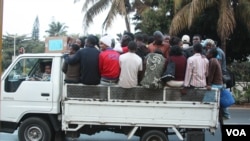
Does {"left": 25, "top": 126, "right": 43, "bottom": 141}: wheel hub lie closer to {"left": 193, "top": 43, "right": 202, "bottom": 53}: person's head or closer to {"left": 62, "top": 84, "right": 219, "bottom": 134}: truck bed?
{"left": 62, "top": 84, "right": 219, "bottom": 134}: truck bed

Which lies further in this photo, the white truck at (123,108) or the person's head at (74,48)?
the person's head at (74,48)

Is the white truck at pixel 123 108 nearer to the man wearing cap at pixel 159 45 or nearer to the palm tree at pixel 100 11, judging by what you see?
the man wearing cap at pixel 159 45

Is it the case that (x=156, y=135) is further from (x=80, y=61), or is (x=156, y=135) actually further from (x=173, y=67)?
(x=80, y=61)

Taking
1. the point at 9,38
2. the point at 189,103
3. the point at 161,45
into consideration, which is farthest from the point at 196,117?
the point at 9,38

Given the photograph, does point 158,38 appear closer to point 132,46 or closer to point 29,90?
point 132,46

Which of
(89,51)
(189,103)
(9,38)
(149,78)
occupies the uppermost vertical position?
(9,38)

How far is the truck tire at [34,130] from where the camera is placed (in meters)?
7.52

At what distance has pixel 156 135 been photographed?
7230 millimetres

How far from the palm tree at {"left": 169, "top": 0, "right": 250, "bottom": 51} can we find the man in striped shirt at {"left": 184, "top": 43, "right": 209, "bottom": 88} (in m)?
9.85

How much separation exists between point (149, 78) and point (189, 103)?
831 millimetres

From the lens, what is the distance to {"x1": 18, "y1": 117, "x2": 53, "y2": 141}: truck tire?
7.52 metres

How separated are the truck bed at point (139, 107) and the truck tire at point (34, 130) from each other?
1.89 ft

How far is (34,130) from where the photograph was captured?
7578 mm

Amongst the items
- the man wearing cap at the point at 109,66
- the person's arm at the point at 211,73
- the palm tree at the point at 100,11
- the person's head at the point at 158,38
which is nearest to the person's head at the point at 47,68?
the man wearing cap at the point at 109,66
